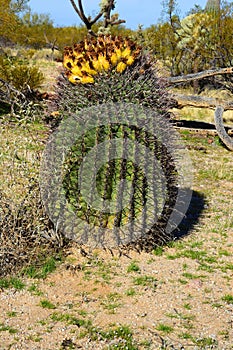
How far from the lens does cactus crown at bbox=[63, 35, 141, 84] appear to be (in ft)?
14.8

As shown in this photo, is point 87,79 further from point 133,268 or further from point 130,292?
point 130,292

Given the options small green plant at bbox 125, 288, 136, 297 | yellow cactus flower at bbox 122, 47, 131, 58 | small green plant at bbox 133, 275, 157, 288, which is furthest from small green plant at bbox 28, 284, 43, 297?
yellow cactus flower at bbox 122, 47, 131, 58

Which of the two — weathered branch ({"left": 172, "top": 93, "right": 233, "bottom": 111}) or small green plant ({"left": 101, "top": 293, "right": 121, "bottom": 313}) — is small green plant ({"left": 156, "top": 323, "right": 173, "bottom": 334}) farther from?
weathered branch ({"left": 172, "top": 93, "right": 233, "bottom": 111})

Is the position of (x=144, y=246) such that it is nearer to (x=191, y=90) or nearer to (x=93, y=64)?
(x=93, y=64)

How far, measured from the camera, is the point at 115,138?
4363 mm

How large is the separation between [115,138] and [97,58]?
76 cm

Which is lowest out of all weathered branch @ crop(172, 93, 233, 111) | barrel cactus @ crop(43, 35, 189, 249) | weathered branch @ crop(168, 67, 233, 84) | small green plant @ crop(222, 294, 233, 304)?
small green plant @ crop(222, 294, 233, 304)

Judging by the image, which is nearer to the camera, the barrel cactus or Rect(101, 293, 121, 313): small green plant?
Rect(101, 293, 121, 313): small green plant

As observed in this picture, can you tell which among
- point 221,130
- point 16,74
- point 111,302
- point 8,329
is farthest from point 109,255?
point 16,74

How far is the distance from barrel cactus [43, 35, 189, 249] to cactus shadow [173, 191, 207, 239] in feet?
2.10

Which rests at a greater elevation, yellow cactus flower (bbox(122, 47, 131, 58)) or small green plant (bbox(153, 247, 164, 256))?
yellow cactus flower (bbox(122, 47, 131, 58))

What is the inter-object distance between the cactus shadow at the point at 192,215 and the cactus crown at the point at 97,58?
1.70 meters

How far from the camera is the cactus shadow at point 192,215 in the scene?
532 centimetres

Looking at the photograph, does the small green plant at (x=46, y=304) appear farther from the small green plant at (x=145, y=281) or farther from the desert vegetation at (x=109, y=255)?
the small green plant at (x=145, y=281)
